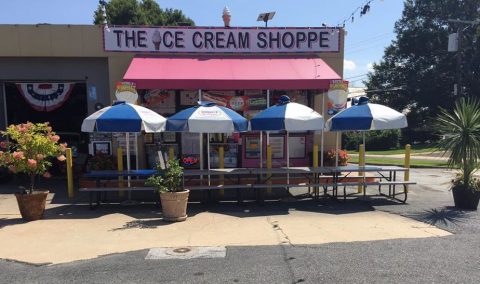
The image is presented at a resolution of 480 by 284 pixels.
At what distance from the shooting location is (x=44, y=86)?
14.2 m

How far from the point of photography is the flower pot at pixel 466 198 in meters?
8.99

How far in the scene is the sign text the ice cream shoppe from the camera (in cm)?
1289

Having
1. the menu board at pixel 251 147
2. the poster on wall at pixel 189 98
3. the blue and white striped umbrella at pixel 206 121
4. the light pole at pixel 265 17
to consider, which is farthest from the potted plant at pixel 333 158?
the light pole at pixel 265 17

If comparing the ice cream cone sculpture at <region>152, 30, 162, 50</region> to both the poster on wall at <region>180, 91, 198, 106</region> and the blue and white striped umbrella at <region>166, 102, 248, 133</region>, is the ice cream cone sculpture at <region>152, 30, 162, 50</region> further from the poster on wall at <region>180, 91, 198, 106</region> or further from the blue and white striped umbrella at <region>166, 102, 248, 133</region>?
the blue and white striped umbrella at <region>166, 102, 248, 133</region>

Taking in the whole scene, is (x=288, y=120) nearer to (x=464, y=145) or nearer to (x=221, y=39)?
(x=464, y=145)

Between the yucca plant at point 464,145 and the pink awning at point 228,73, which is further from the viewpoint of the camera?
the pink awning at point 228,73

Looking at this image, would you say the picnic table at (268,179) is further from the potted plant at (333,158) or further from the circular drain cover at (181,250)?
the circular drain cover at (181,250)

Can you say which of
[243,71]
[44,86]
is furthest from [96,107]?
[243,71]

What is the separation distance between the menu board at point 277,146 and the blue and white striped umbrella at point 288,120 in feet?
11.6

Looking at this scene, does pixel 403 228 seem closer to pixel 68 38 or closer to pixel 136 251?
pixel 136 251

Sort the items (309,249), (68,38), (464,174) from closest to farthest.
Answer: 1. (309,249)
2. (464,174)
3. (68,38)

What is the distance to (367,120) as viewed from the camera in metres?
9.55

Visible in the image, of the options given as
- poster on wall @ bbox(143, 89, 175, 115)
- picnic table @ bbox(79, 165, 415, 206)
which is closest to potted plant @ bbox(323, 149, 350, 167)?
picnic table @ bbox(79, 165, 415, 206)

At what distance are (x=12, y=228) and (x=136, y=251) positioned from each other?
3.04 metres
